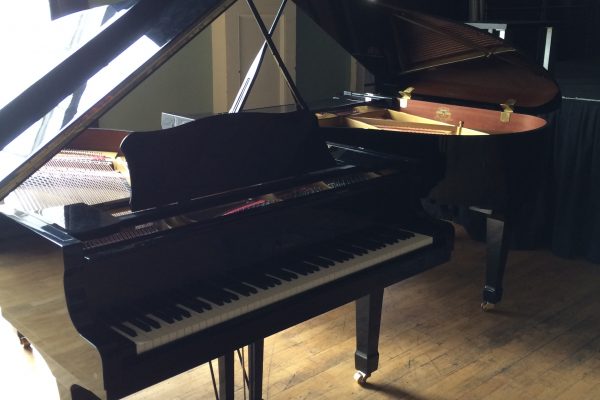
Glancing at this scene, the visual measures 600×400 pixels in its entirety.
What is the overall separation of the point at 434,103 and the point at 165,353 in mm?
2566

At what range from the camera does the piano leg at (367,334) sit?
257 cm

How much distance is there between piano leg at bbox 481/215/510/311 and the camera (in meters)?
3.35

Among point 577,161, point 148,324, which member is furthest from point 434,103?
point 148,324

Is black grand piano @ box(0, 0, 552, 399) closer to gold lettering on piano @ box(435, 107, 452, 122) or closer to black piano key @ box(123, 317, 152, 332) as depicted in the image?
black piano key @ box(123, 317, 152, 332)

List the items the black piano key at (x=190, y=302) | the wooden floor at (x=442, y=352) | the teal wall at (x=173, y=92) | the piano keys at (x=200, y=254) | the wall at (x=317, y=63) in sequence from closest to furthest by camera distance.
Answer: the piano keys at (x=200, y=254), the black piano key at (x=190, y=302), the wooden floor at (x=442, y=352), the teal wall at (x=173, y=92), the wall at (x=317, y=63)

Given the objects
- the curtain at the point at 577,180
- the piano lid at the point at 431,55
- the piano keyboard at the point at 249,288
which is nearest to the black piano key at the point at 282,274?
the piano keyboard at the point at 249,288

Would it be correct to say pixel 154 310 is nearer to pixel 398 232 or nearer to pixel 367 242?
pixel 367 242

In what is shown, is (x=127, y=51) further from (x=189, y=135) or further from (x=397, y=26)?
(x=397, y=26)

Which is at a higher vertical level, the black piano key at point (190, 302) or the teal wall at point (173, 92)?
the teal wall at point (173, 92)

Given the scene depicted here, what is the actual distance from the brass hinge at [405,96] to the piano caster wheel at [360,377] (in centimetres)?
173

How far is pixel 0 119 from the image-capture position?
5.28 ft

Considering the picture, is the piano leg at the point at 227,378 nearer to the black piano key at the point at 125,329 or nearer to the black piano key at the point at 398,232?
the black piano key at the point at 125,329

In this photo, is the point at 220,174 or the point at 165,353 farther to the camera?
the point at 220,174

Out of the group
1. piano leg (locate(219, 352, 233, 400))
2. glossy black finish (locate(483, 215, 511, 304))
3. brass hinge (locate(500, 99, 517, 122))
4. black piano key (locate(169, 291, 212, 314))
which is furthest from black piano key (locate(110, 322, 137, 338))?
brass hinge (locate(500, 99, 517, 122))
